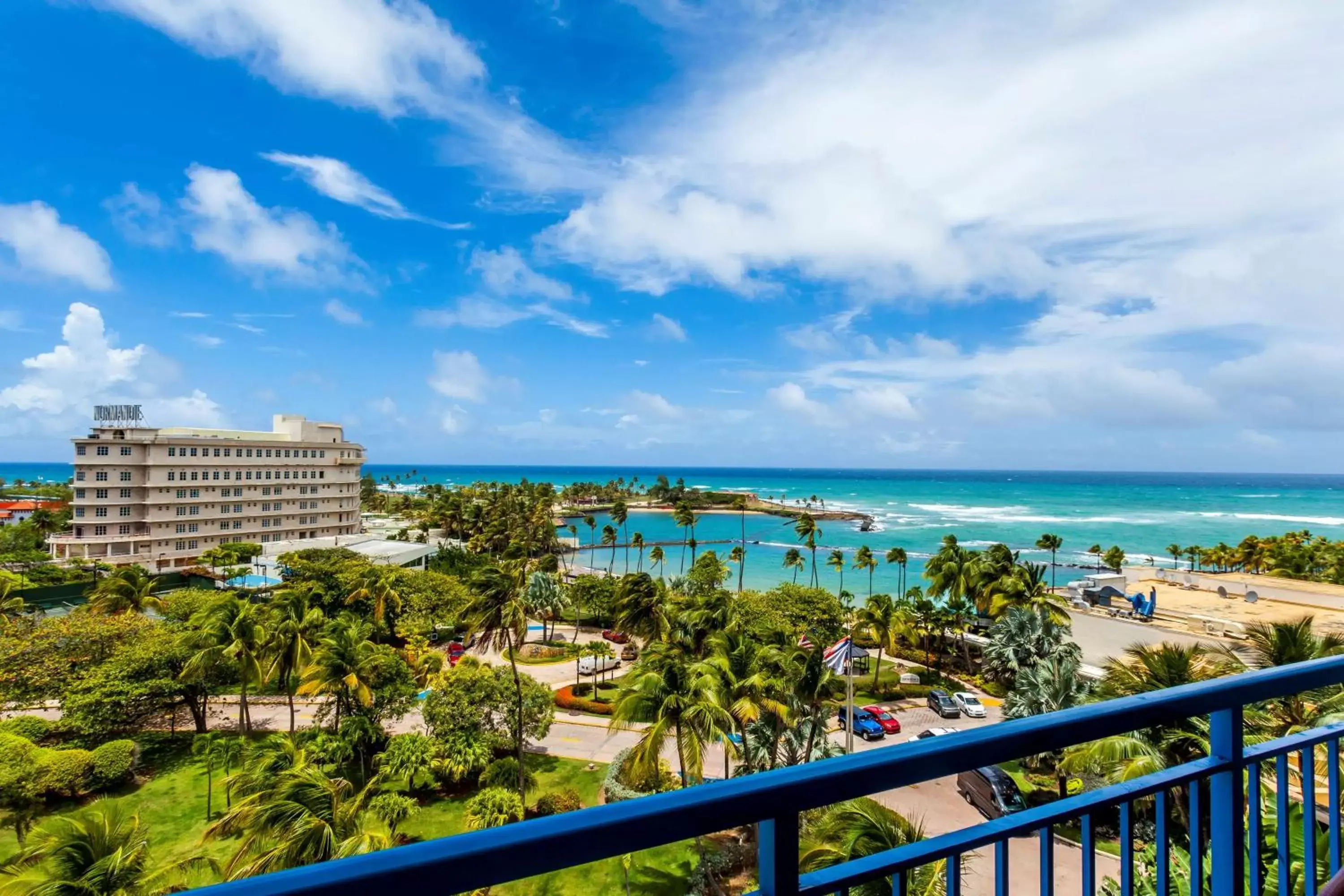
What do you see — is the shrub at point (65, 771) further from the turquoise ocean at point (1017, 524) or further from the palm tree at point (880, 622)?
the turquoise ocean at point (1017, 524)

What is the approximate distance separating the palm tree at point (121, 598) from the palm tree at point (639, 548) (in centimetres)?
3336

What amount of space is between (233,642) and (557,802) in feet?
36.1

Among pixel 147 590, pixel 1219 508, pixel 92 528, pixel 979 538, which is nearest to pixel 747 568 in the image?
pixel 979 538

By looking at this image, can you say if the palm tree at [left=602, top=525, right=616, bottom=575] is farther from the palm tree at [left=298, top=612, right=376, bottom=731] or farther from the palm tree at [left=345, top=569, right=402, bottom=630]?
the palm tree at [left=298, top=612, right=376, bottom=731]

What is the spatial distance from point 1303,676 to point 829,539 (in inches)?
3416

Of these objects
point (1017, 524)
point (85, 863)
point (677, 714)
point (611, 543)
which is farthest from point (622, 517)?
point (1017, 524)

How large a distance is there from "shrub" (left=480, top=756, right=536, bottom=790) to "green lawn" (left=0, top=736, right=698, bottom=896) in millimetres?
607

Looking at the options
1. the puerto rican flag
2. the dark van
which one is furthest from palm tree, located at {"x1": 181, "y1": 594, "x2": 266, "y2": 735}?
the dark van

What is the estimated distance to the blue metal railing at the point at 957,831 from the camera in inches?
40.4

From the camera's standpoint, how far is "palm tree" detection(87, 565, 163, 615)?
29.1 meters

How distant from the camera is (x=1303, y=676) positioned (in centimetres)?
208

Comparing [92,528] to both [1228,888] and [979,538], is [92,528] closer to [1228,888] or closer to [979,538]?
[1228,888]

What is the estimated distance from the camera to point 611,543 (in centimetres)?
8138

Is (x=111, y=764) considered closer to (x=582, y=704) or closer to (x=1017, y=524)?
(x=582, y=704)
